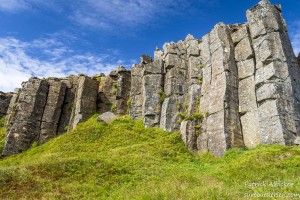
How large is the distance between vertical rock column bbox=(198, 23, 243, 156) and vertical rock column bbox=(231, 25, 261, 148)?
60cm

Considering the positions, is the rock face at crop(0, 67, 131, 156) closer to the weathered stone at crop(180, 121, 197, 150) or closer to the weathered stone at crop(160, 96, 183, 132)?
Answer: the weathered stone at crop(160, 96, 183, 132)

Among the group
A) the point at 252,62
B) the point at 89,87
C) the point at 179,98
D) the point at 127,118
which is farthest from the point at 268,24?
the point at 89,87

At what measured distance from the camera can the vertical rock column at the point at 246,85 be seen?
26406 mm

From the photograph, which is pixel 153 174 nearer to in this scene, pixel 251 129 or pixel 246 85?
pixel 251 129

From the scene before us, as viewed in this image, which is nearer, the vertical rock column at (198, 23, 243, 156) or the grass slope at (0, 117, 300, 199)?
the grass slope at (0, 117, 300, 199)

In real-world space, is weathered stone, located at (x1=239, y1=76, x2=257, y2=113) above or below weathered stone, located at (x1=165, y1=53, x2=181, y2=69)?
below

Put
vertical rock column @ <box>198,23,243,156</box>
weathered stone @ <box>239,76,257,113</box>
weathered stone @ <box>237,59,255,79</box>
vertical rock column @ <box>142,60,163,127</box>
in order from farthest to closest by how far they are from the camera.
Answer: vertical rock column @ <box>142,60,163,127</box> → weathered stone @ <box>237,59,255,79</box> → weathered stone @ <box>239,76,257,113</box> → vertical rock column @ <box>198,23,243,156</box>

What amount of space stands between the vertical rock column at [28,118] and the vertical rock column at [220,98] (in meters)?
24.9

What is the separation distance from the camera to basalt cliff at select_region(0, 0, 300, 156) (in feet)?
85.3

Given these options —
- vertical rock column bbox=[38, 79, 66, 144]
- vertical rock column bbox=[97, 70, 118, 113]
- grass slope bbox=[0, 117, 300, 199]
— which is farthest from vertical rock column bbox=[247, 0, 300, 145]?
vertical rock column bbox=[38, 79, 66, 144]

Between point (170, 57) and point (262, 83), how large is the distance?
14.7 meters

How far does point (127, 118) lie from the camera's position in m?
36.6

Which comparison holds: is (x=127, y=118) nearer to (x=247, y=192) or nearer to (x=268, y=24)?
(x=268, y=24)

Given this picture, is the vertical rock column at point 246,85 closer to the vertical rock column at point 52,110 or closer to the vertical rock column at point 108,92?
the vertical rock column at point 108,92
